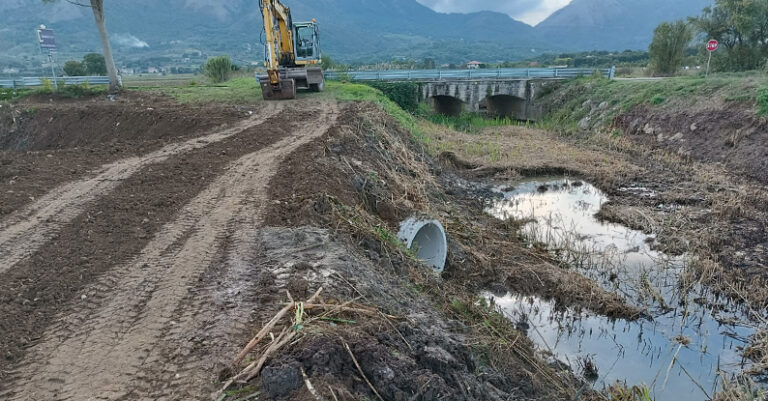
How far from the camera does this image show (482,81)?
97.6 feet

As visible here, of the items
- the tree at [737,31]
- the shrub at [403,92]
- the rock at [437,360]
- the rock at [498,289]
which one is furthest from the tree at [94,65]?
the rock at [437,360]

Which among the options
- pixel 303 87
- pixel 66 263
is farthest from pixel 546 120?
pixel 66 263

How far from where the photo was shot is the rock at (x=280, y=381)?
3.41 metres

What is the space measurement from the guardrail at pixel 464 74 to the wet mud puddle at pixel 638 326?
21395 mm

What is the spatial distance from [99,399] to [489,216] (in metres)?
9.88

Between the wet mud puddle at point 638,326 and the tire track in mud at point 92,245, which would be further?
the wet mud puddle at point 638,326

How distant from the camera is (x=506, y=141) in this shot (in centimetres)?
2009

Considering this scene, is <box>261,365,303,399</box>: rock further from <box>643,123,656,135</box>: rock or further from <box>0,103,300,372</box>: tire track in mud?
<box>643,123,656,135</box>: rock

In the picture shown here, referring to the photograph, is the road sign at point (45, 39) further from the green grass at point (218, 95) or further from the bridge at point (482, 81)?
the bridge at point (482, 81)

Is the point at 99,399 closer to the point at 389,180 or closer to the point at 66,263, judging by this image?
the point at 66,263

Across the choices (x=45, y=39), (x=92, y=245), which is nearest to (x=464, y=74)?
(x=45, y=39)

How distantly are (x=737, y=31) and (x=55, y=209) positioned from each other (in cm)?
3396

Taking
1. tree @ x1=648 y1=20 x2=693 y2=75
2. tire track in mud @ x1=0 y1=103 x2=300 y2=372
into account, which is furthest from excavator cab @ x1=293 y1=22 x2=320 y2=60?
tree @ x1=648 y1=20 x2=693 y2=75

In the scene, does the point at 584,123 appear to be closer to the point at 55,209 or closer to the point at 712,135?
the point at 712,135
